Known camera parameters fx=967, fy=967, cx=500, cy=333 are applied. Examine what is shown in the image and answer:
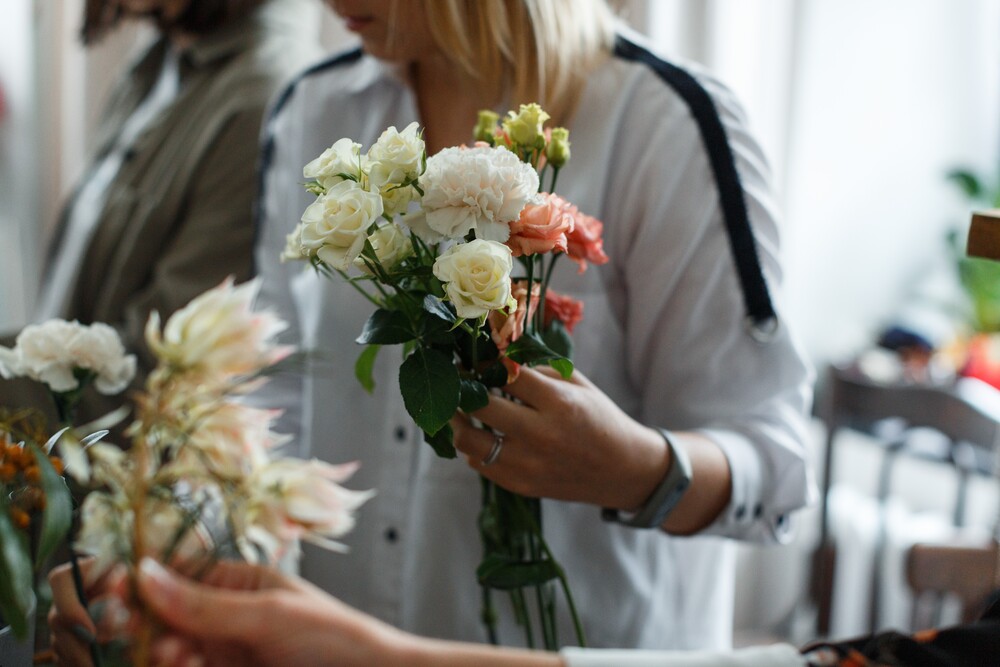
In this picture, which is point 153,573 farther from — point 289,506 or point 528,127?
point 528,127

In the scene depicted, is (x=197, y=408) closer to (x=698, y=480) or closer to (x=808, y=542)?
Answer: (x=698, y=480)

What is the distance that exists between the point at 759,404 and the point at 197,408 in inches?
20.2

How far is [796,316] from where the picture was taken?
7.39 ft

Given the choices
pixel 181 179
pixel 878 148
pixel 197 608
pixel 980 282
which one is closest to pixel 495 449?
pixel 197 608

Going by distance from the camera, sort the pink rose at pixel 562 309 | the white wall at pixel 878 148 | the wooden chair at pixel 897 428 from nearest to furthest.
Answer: the pink rose at pixel 562 309 → the wooden chair at pixel 897 428 → the white wall at pixel 878 148

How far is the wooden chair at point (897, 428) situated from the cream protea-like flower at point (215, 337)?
1.20 m

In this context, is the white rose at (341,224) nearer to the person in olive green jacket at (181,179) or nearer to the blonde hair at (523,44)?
the blonde hair at (523,44)

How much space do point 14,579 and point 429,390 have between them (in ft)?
0.74

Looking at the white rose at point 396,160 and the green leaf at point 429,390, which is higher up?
the white rose at point 396,160

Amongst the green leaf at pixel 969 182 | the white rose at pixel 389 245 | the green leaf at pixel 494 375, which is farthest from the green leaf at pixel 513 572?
the green leaf at pixel 969 182

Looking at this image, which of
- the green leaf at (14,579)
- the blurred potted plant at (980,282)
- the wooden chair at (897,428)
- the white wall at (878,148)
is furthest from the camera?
the white wall at (878,148)

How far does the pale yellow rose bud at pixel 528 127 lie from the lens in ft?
1.92

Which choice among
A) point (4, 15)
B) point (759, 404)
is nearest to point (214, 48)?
point (759, 404)

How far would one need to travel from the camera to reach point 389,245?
54 centimetres
